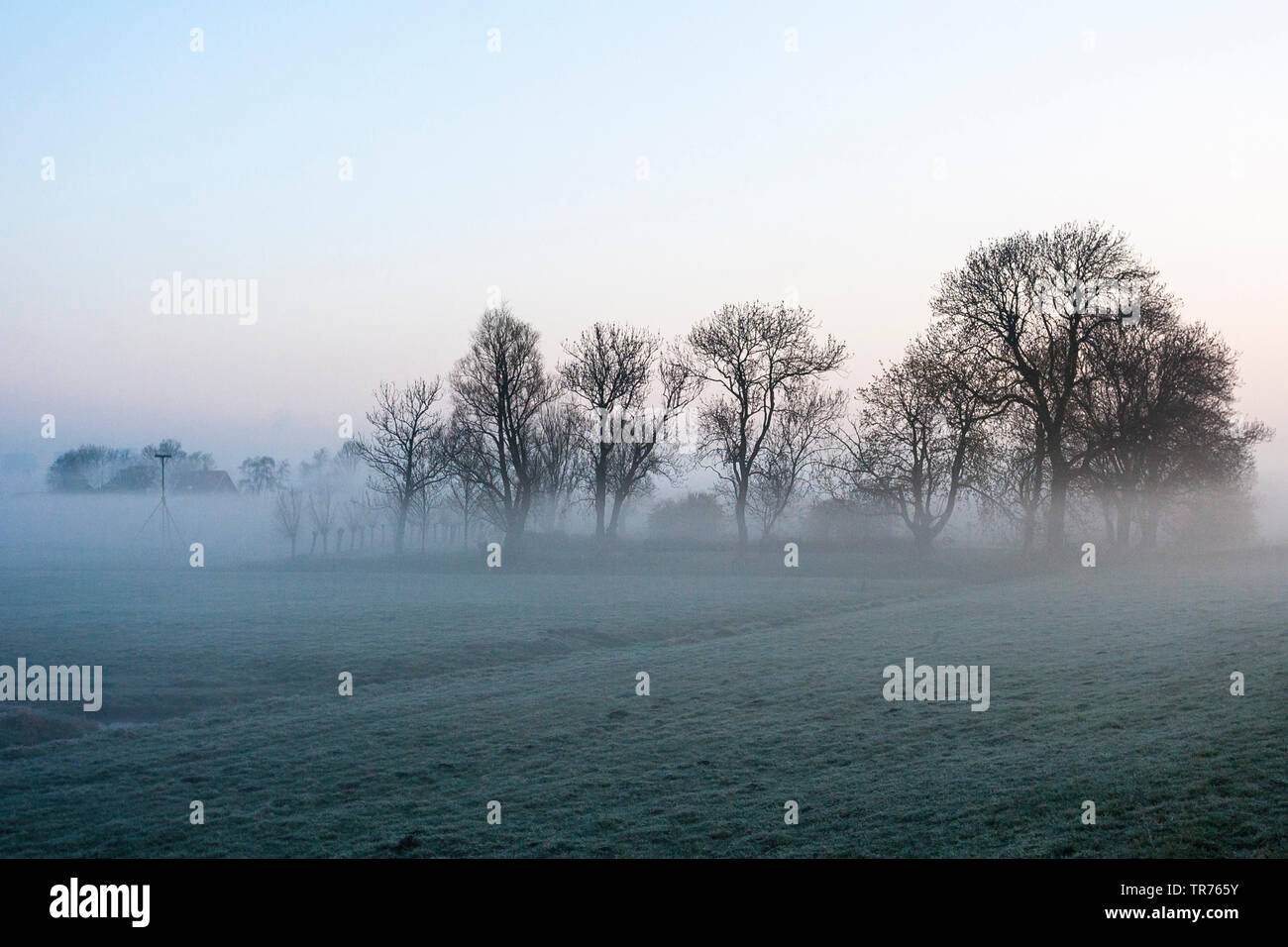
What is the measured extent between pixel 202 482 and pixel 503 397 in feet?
355

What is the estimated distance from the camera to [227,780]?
13.4 meters

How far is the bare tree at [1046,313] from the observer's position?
4609cm

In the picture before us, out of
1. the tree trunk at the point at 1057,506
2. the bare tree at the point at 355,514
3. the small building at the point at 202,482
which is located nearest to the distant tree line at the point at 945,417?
the tree trunk at the point at 1057,506

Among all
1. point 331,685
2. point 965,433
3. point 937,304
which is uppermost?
point 937,304

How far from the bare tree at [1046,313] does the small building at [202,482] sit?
137 metres

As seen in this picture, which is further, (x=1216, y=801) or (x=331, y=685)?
(x=331, y=685)

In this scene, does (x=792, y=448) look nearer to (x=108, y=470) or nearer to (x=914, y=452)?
(x=914, y=452)

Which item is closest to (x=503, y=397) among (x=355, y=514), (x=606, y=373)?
(x=606, y=373)

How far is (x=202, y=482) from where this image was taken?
156000 mm

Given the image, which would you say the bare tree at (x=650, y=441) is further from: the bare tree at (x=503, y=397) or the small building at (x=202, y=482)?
the small building at (x=202, y=482)

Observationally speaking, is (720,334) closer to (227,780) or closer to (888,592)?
(888,592)

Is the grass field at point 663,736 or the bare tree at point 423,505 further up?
the bare tree at point 423,505

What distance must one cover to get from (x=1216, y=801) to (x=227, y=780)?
490 inches
